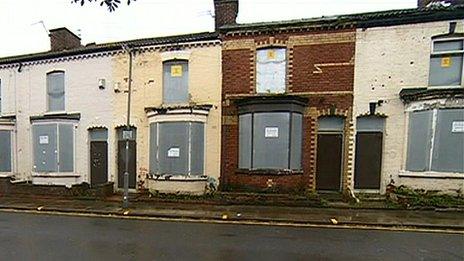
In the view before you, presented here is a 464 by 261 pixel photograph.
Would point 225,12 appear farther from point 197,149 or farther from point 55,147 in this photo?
point 55,147

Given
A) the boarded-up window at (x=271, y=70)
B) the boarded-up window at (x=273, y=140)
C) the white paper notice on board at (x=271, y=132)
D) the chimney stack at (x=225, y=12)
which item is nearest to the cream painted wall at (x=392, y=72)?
the boarded-up window at (x=273, y=140)

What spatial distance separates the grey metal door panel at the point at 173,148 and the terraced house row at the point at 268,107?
0.14 ft

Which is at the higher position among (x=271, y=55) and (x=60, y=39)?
(x=60, y=39)

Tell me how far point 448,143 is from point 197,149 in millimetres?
9061

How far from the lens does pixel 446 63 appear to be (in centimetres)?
1070

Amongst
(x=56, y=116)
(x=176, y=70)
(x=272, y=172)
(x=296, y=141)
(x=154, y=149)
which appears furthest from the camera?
(x=56, y=116)

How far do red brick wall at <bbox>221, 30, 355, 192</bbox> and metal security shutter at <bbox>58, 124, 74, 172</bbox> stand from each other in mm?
7364

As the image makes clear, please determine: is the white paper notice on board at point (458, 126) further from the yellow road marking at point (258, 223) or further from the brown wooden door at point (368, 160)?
the yellow road marking at point (258, 223)

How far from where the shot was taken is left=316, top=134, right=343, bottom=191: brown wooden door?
38.6 feet

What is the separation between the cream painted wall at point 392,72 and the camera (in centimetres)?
1088

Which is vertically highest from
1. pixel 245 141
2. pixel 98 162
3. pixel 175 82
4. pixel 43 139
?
pixel 175 82

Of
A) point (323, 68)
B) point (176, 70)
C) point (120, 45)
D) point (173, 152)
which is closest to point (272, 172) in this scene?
point (173, 152)

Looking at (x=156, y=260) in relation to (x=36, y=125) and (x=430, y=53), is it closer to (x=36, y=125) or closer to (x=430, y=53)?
(x=430, y=53)

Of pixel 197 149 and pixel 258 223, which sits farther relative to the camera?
pixel 197 149
